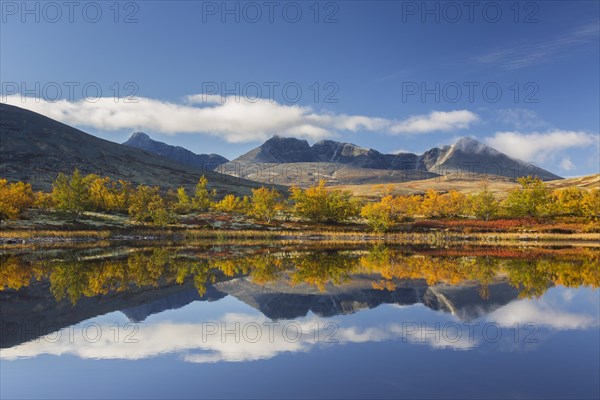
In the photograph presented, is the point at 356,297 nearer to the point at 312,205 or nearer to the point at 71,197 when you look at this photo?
the point at 312,205

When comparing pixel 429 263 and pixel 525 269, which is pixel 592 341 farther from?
pixel 429 263

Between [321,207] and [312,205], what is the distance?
7.31 ft

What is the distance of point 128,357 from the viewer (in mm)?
15312

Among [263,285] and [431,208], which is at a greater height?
[431,208]

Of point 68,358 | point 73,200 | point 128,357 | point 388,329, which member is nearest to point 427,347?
point 388,329

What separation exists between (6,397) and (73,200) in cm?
8574

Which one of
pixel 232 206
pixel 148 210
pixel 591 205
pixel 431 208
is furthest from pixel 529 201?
pixel 148 210

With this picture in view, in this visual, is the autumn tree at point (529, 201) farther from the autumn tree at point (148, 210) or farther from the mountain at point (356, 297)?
the mountain at point (356, 297)

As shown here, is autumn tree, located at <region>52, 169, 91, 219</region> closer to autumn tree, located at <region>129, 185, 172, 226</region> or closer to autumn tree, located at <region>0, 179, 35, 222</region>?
autumn tree, located at <region>0, 179, 35, 222</region>

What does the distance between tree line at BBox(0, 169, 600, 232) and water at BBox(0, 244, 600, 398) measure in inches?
2402

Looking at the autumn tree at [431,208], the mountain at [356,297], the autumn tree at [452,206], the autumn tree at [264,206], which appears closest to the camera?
the mountain at [356,297]

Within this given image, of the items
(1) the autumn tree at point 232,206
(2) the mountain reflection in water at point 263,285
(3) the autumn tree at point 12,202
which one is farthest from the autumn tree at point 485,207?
(3) the autumn tree at point 12,202

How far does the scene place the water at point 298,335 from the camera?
41.4 feet

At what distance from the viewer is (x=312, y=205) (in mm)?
105562
